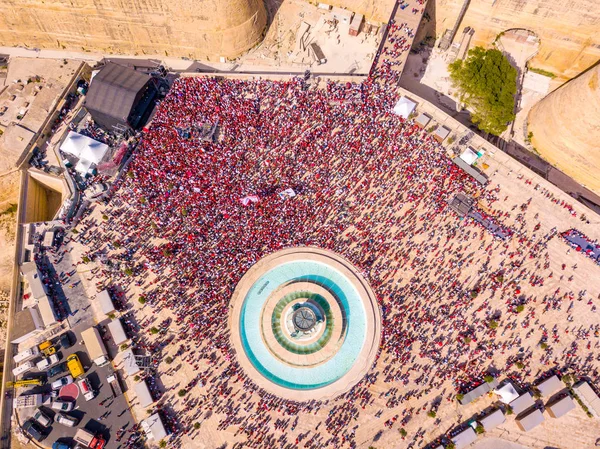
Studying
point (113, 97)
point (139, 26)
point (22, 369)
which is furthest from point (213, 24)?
point (22, 369)

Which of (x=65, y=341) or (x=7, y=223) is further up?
(x=65, y=341)

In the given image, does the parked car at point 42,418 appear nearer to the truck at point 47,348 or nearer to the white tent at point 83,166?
the truck at point 47,348

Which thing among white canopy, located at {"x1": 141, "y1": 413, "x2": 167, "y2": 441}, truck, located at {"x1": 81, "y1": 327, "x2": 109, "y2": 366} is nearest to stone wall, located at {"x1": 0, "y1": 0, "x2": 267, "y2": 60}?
truck, located at {"x1": 81, "y1": 327, "x2": 109, "y2": 366}

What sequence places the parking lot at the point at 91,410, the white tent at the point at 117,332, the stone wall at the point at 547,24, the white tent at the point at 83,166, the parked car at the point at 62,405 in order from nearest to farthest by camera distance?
the parked car at the point at 62,405
the parking lot at the point at 91,410
the white tent at the point at 117,332
the white tent at the point at 83,166
the stone wall at the point at 547,24

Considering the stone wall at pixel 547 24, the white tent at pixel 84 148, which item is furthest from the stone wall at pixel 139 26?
the stone wall at pixel 547 24

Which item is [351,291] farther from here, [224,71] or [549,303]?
[224,71]

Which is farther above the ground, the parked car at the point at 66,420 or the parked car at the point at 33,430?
the parked car at the point at 66,420

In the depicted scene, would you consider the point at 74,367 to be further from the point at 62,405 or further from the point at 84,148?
the point at 84,148

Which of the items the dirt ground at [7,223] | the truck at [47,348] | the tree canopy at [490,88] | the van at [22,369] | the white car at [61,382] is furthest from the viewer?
the dirt ground at [7,223]

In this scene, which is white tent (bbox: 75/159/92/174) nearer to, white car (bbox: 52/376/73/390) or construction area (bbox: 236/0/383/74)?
white car (bbox: 52/376/73/390)
